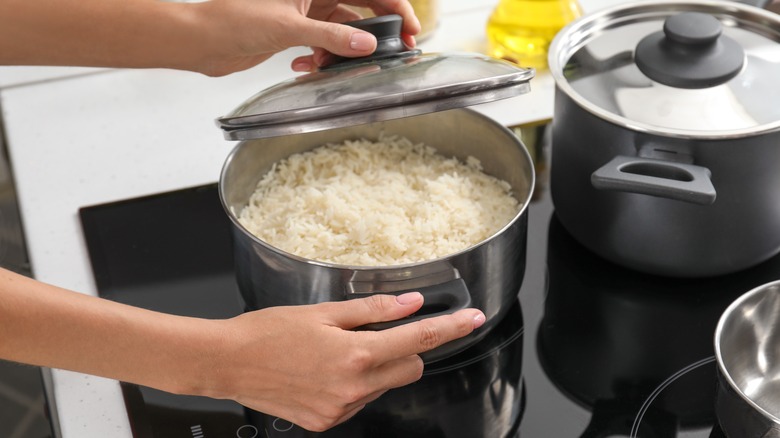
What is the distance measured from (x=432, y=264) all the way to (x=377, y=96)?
158mm

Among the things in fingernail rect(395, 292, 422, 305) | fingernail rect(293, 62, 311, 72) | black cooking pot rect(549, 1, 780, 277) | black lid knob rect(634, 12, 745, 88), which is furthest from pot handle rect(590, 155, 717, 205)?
fingernail rect(293, 62, 311, 72)

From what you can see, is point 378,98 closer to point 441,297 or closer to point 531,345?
point 441,297

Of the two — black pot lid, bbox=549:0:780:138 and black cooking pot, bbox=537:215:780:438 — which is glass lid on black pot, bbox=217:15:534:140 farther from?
black cooking pot, bbox=537:215:780:438

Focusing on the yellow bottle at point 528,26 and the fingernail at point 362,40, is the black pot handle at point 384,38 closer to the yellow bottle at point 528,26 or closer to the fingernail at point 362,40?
the fingernail at point 362,40

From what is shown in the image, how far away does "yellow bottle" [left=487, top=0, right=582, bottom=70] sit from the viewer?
1.32 m

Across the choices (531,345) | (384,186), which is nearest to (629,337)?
(531,345)

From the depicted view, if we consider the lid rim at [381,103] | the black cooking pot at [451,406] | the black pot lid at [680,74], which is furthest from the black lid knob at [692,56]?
the black cooking pot at [451,406]

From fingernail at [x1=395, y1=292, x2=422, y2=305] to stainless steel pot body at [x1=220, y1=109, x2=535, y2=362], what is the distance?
20 mm

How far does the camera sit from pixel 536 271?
104 cm

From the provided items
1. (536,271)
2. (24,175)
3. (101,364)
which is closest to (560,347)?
(536,271)

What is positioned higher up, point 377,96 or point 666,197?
point 377,96

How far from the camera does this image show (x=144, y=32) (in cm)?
104

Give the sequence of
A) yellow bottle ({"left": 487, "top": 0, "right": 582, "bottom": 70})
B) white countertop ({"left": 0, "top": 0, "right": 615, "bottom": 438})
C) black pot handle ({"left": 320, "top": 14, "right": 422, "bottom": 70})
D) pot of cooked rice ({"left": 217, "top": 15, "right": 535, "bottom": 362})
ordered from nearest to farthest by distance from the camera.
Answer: pot of cooked rice ({"left": 217, "top": 15, "right": 535, "bottom": 362}), black pot handle ({"left": 320, "top": 14, "right": 422, "bottom": 70}), white countertop ({"left": 0, "top": 0, "right": 615, "bottom": 438}), yellow bottle ({"left": 487, "top": 0, "right": 582, "bottom": 70})

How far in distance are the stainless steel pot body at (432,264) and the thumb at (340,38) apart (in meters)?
0.15
